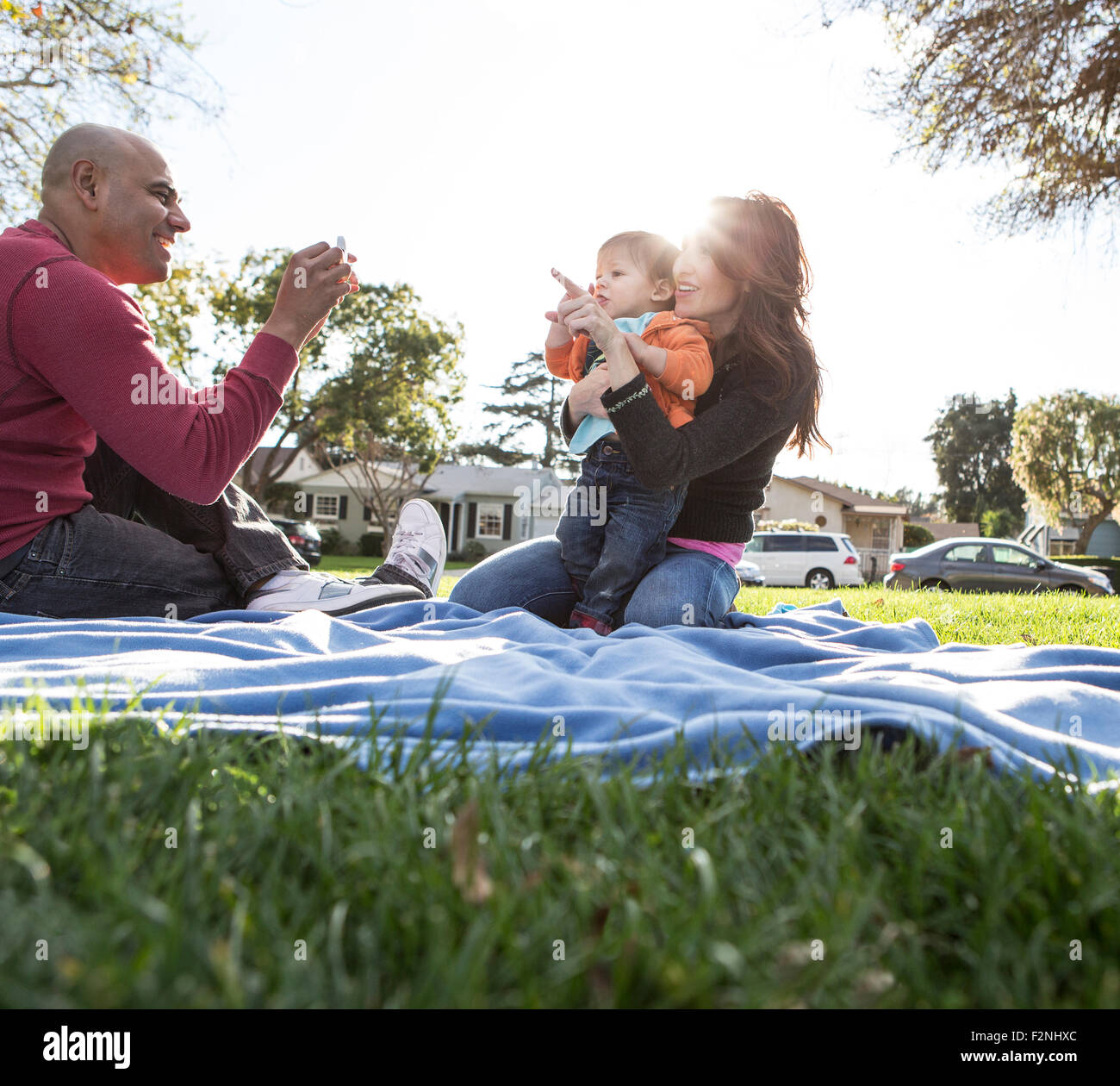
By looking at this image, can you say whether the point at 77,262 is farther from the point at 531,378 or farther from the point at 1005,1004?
the point at 531,378

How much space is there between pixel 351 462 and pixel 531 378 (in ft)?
51.4

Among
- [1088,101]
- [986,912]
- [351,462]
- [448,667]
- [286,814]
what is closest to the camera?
[986,912]

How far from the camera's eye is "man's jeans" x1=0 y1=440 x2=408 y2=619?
2732 millimetres

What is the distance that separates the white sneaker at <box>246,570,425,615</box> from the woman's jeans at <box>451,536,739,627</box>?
358mm

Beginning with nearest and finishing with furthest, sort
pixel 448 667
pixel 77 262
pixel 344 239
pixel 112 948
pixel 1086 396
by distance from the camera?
pixel 112 948
pixel 448 667
pixel 77 262
pixel 344 239
pixel 1086 396

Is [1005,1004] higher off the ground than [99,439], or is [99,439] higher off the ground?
[99,439]

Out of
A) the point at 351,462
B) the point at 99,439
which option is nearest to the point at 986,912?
the point at 99,439

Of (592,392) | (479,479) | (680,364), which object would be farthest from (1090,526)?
(592,392)

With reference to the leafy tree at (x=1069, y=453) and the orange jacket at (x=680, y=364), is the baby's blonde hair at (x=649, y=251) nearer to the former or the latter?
the orange jacket at (x=680, y=364)

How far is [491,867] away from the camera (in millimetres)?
963

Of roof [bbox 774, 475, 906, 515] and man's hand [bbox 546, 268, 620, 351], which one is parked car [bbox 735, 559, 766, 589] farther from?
roof [bbox 774, 475, 906, 515]

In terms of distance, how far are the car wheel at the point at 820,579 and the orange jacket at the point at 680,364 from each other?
65.5ft

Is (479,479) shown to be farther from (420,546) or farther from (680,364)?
(680,364)

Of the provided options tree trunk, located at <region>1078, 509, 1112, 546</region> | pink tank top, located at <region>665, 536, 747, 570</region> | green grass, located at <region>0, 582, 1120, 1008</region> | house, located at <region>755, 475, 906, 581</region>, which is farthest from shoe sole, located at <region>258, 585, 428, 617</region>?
tree trunk, located at <region>1078, 509, 1112, 546</region>
